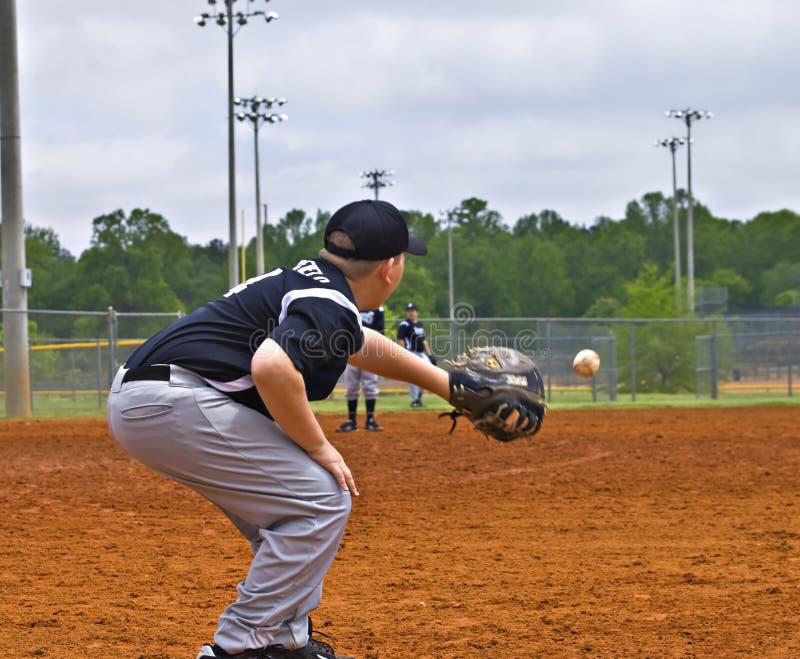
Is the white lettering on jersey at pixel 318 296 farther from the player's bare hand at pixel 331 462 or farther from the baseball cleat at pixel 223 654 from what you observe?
the baseball cleat at pixel 223 654

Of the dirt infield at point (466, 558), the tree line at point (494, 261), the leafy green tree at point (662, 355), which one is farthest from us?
the tree line at point (494, 261)

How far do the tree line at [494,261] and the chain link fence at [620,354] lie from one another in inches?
1164

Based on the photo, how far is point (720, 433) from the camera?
1409 centimetres

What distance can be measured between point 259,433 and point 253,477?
153 millimetres

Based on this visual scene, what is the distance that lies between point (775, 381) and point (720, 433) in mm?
15052

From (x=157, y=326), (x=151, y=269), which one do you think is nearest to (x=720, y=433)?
(x=157, y=326)

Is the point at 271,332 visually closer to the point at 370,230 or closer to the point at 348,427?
the point at 370,230

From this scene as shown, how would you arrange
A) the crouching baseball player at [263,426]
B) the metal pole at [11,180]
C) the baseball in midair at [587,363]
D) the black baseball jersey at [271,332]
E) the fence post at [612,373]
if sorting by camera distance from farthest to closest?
1. the fence post at [612,373]
2. the metal pole at [11,180]
3. the baseball in midair at [587,363]
4. the crouching baseball player at [263,426]
5. the black baseball jersey at [271,332]

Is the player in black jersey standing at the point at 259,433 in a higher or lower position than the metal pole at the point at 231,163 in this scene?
lower

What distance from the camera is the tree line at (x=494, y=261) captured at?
6050 centimetres

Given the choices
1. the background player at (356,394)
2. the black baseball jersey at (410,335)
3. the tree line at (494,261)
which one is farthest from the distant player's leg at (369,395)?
the tree line at (494,261)

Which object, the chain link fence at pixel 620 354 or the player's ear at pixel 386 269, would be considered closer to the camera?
the player's ear at pixel 386 269

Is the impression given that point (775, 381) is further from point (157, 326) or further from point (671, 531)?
point (671, 531)

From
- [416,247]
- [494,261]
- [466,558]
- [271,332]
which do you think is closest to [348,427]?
[466,558]
